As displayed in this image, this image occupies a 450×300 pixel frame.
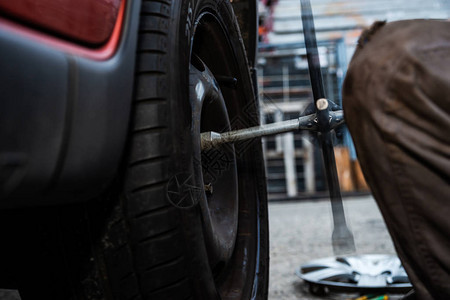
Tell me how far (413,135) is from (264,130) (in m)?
0.54

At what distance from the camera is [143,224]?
26.2 inches

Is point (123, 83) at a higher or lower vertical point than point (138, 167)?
higher

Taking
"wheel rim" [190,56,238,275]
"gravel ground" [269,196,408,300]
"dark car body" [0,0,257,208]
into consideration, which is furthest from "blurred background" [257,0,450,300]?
"dark car body" [0,0,257,208]

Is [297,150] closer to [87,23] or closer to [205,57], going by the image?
[205,57]

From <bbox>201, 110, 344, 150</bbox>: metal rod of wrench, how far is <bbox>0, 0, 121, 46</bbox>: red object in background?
0.44 meters

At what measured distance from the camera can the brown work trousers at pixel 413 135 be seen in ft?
1.89

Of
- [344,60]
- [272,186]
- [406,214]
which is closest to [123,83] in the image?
[406,214]

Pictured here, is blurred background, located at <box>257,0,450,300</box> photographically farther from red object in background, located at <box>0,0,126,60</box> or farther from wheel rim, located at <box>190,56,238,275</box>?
red object in background, located at <box>0,0,126,60</box>

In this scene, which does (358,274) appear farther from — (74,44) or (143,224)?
(74,44)

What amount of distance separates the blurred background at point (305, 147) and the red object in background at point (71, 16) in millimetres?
1520

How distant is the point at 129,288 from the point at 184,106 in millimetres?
315

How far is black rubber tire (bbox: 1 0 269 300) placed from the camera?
666 millimetres

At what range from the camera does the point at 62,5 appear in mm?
558

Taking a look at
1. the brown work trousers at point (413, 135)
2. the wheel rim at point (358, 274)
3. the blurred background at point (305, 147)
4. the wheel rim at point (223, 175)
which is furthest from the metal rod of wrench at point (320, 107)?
the blurred background at point (305, 147)
